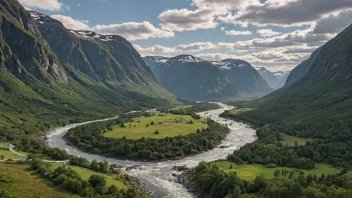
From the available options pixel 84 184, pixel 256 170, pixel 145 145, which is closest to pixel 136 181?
pixel 84 184

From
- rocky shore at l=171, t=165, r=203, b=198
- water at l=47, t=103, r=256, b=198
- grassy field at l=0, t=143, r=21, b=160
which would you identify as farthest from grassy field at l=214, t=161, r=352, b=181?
grassy field at l=0, t=143, r=21, b=160

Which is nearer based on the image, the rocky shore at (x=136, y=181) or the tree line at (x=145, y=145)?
the rocky shore at (x=136, y=181)

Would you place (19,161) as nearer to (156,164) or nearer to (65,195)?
(65,195)

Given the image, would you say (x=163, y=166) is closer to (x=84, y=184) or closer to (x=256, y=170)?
(x=256, y=170)

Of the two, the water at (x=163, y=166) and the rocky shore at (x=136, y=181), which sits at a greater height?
the rocky shore at (x=136, y=181)

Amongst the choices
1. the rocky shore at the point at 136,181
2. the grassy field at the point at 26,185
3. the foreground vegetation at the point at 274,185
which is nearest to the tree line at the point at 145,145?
the rocky shore at the point at 136,181

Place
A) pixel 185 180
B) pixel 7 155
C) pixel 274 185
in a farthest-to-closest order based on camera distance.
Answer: pixel 7 155, pixel 185 180, pixel 274 185

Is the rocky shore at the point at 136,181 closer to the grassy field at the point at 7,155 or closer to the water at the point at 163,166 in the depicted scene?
the water at the point at 163,166

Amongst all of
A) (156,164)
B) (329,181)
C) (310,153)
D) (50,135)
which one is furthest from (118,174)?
(50,135)

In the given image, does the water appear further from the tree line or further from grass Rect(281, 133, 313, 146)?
grass Rect(281, 133, 313, 146)
